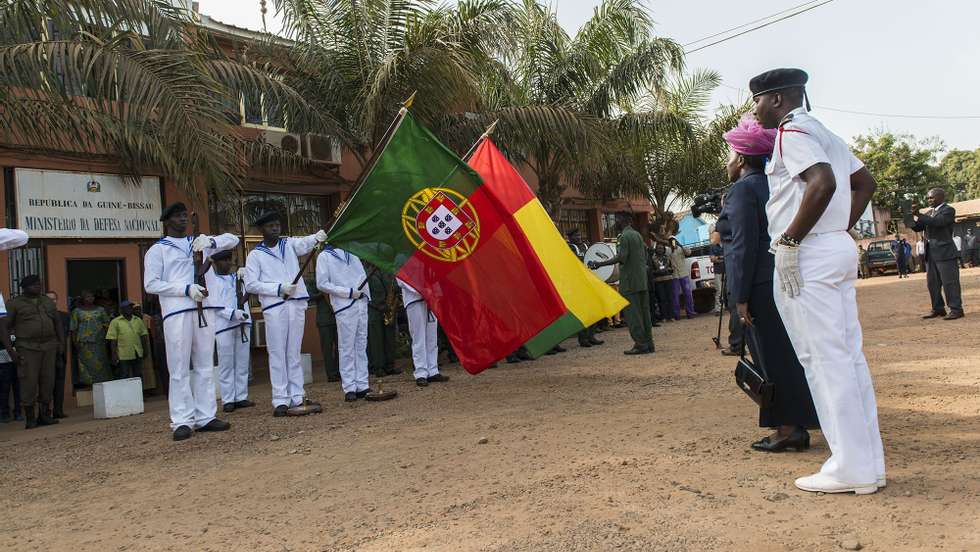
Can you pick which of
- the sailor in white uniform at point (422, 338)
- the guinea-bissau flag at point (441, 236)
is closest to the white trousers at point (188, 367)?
the guinea-bissau flag at point (441, 236)

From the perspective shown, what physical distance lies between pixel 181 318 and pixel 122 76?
8.98 feet

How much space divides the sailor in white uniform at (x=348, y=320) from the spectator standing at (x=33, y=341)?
331 cm

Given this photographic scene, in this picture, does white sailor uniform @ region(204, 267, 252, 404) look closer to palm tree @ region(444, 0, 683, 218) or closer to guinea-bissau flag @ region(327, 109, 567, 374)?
guinea-bissau flag @ region(327, 109, 567, 374)

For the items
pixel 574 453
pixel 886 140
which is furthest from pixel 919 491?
pixel 886 140

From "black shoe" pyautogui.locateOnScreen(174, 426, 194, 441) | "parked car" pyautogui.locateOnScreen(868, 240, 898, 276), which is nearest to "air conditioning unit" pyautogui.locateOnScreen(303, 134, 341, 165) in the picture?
"black shoe" pyautogui.locateOnScreen(174, 426, 194, 441)

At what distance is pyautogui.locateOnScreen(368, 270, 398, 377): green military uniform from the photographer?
35.1 ft

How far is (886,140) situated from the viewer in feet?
135

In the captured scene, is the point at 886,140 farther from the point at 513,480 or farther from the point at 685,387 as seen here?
the point at 513,480

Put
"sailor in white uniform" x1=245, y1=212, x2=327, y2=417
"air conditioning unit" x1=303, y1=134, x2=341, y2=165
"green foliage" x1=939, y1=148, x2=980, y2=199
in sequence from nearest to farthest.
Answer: "sailor in white uniform" x1=245, y1=212, x2=327, y2=417, "air conditioning unit" x1=303, y1=134, x2=341, y2=165, "green foliage" x1=939, y1=148, x2=980, y2=199

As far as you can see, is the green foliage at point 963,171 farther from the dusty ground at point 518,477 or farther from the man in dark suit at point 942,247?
the dusty ground at point 518,477

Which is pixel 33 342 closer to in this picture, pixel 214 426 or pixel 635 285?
pixel 214 426

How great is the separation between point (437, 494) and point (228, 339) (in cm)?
546

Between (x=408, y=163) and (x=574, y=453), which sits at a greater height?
(x=408, y=163)

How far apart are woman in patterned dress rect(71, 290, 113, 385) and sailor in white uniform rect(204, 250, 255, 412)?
2700mm
